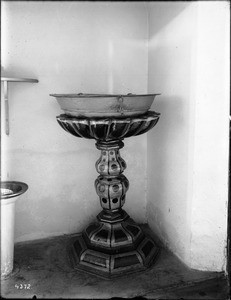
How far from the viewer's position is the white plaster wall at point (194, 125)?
79.4 inches

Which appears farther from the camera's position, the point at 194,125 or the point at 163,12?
the point at 163,12

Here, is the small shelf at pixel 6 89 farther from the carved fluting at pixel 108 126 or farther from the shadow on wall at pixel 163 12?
the shadow on wall at pixel 163 12

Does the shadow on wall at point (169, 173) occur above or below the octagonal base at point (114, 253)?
above

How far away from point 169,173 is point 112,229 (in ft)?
2.05

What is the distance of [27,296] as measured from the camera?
1982 millimetres

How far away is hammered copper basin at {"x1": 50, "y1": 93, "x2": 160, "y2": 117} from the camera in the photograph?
197 cm

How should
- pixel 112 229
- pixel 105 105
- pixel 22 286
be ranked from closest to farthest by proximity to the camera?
1. pixel 105 105
2. pixel 22 286
3. pixel 112 229

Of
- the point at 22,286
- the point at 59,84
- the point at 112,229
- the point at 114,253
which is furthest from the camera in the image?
the point at 59,84

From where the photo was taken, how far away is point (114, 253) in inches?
89.2

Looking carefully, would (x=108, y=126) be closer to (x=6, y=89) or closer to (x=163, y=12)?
(x=6, y=89)

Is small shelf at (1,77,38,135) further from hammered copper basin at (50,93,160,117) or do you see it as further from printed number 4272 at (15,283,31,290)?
printed number 4272 at (15,283,31,290)

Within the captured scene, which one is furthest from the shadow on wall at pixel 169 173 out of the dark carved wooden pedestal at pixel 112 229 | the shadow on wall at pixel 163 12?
the shadow on wall at pixel 163 12

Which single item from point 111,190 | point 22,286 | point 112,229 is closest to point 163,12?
point 111,190

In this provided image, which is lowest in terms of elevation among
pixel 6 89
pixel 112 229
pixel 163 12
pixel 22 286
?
pixel 22 286
